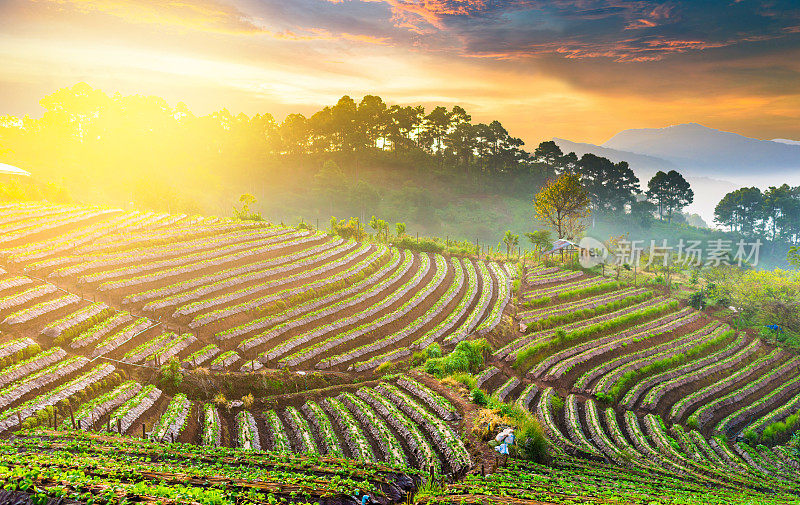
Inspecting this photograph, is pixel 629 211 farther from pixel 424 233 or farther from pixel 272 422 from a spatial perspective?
→ pixel 272 422

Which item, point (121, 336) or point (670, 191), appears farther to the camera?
point (670, 191)

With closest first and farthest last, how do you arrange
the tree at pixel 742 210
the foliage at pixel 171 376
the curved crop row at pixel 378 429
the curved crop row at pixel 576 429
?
1. the curved crop row at pixel 378 429
2. the foliage at pixel 171 376
3. the curved crop row at pixel 576 429
4. the tree at pixel 742 210

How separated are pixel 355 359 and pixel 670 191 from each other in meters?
133

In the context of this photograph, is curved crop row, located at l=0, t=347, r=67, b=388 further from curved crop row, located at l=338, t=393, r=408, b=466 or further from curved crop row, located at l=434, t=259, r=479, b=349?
curved crop row, located at l=434, t=259, r=479, b=349

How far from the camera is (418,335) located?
127 feet

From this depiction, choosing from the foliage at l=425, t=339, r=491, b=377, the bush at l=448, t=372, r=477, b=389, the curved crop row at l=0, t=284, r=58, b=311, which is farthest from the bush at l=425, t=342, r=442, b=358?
the curved crop row at l=0, t=284, r=58, b=311

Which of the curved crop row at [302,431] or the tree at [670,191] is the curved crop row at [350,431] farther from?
the tree at [670,191]

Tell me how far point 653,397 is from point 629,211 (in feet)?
371

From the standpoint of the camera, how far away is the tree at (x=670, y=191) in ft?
433

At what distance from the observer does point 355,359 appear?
33.1m

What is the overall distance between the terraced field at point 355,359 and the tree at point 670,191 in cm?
9223

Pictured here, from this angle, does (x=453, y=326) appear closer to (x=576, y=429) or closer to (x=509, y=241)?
(x=576, y=429)

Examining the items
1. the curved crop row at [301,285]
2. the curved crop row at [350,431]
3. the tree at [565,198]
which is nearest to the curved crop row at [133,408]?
the curved crop row at [301,285]

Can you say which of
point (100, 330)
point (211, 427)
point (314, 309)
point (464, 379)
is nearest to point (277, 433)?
point (211, 427)
